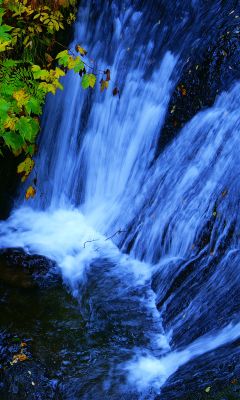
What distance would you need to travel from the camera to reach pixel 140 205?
5.27m

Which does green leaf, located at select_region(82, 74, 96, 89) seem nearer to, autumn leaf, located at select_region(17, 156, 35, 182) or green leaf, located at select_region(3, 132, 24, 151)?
green leaf, located at select_region(3, 132, 24, 151)

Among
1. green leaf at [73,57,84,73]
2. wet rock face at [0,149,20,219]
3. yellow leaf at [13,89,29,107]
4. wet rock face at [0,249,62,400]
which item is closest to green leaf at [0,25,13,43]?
yellow leaf at [13,89,29,107]

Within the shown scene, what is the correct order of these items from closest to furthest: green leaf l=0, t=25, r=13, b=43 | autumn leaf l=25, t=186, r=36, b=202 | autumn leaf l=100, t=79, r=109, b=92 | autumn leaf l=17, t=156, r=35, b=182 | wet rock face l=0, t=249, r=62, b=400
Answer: wet rock face l=0, t=249, r=62, b=400 → green leaf l=0, t=25, r=13, b=43 → autumn leaf l=100, t=79, r=109, b=92 → autumn leaf l=17, t=156, r=35, b=182 → autumn leaf l=25, t=186, r=36, b=202

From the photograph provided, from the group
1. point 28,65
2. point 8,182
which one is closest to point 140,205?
point 8,182

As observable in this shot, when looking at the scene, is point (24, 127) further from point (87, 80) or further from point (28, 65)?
point (28, 65)

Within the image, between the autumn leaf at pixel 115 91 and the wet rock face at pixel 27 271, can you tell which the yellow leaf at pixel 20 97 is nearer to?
the autumn leaf at pixel 115 91

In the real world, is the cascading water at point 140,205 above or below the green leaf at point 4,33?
below

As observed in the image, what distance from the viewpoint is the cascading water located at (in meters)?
3.87

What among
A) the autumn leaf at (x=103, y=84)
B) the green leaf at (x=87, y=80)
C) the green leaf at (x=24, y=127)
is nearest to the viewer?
the green leaf at (x=24, y=127)

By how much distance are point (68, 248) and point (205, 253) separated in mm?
1729

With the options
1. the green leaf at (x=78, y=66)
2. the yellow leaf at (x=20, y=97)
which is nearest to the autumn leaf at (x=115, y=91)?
the green leaf at (x=78, y=66)

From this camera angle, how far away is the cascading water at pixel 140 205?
3871 mm

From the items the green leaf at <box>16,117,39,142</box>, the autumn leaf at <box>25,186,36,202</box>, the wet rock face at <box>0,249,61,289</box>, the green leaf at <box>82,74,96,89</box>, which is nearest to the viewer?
the wet rock face at <box>0,249,61,289</box>

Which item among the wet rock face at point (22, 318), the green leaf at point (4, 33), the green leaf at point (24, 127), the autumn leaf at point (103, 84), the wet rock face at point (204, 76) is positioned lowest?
the wet rock face at point (22, 318)
